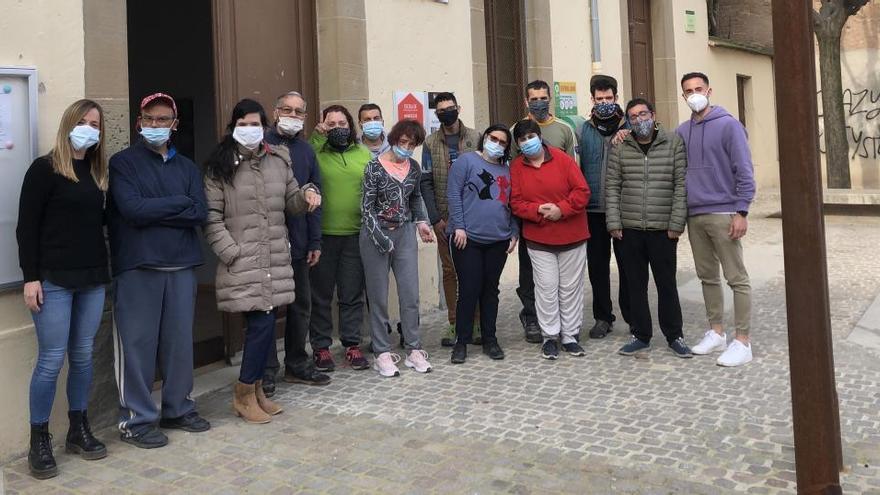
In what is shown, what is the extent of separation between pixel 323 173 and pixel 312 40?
1777 millimetres

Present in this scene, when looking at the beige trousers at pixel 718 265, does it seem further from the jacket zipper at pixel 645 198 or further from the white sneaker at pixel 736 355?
the jacket zipper at pixel 645 198

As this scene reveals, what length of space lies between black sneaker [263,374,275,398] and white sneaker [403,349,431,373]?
0.99 meters

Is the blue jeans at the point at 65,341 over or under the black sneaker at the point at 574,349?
over

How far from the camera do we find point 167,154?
180 inches

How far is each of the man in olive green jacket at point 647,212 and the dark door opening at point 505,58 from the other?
3.55 m

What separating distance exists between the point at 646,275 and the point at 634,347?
529mm

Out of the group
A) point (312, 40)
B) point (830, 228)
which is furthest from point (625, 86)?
point (312, 40)

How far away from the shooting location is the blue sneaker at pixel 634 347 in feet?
19.8

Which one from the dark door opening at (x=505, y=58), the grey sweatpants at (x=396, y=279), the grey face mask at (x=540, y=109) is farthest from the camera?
the dark door opening at (x=505, y=58)

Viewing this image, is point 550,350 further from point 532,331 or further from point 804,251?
point 804,251

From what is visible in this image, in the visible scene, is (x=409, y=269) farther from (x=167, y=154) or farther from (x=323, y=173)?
(x=167, y=154)

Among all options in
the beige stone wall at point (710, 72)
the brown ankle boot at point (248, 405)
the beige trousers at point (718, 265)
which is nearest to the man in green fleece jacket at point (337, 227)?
the brown ankle boot at point (248, 405)

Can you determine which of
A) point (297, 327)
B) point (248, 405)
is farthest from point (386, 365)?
point (248, 405)

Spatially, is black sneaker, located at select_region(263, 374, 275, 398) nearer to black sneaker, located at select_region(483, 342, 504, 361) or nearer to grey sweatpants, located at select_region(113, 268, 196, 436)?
grey sweatpants, located at select_region(113, 268, 196, 436)
